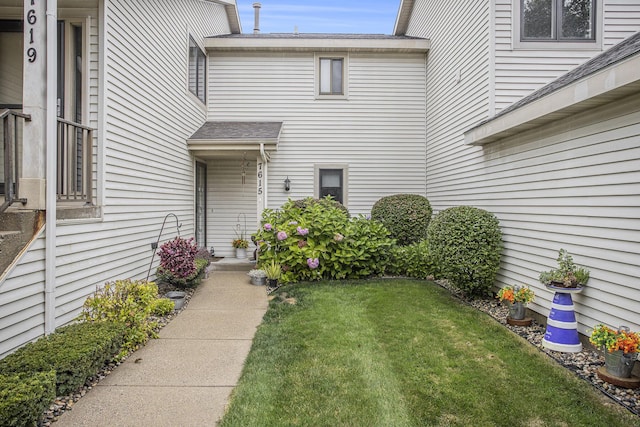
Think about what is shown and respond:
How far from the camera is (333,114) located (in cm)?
1048

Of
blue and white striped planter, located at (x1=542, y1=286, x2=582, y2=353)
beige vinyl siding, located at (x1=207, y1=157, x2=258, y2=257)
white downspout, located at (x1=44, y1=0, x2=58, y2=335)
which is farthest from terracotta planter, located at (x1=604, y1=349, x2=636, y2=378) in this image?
beige vinyl siding, located at (x1=207, y1=157, x2=258, y2=257)

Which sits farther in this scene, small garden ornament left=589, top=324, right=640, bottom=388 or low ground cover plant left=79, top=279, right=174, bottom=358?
low ground cover plant left=79, top=279, right=174, bottom=358

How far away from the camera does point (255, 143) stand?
28.6ft

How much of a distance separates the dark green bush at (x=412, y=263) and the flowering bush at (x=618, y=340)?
433 cm

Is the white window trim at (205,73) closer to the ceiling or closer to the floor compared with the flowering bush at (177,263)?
closer to the ceiling


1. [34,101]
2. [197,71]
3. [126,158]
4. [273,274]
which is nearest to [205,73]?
[197,71]

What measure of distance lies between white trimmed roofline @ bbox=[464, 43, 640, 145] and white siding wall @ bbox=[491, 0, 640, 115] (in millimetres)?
866

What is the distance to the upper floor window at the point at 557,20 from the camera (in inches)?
244

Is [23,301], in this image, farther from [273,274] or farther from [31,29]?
[273,274]

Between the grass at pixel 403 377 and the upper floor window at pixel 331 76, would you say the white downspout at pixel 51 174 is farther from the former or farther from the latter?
the upper floor window at pixel 331 76

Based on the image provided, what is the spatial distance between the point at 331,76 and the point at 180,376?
8.80 metres

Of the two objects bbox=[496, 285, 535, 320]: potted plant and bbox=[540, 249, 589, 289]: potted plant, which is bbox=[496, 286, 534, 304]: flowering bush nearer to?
bbox=[496, 285, 535, 320]: potted plant

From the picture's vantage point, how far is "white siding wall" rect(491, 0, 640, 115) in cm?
629

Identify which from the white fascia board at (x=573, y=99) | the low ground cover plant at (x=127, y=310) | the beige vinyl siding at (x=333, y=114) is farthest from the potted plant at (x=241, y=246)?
the white fascia board at (x=573, y=99)
